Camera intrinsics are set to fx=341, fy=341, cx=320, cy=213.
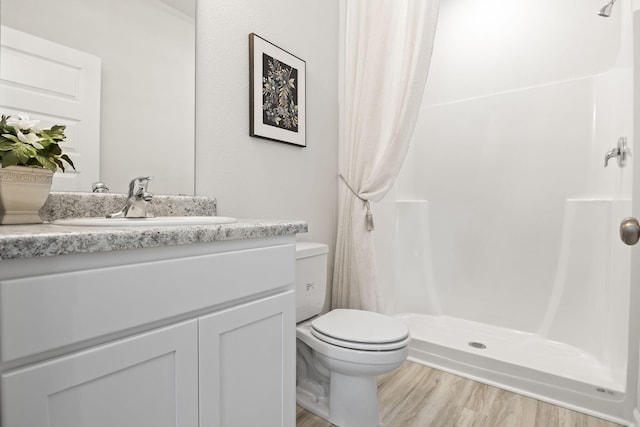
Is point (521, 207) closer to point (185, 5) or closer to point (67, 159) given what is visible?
point (185, 5)

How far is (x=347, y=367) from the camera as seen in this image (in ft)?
4.40

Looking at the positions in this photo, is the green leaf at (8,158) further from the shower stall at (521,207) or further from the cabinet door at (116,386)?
the shower stall at (521,207)

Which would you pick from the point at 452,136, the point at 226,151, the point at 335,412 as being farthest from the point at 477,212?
the point at 226,151

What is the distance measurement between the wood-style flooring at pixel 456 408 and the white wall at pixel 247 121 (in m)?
0.84

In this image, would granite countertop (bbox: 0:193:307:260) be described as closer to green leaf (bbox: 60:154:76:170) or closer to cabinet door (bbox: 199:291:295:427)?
green leaf (bbox: 60:154:76:170)

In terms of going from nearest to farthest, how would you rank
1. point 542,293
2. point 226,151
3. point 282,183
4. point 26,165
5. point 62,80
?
point 26,165
point 62,80
point 226,151
point 282,183
point 542,293

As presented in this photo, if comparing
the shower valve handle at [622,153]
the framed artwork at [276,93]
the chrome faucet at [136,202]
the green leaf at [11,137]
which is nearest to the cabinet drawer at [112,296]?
the chrome faucet at [136,202]

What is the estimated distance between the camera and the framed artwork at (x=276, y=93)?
1.58 meters

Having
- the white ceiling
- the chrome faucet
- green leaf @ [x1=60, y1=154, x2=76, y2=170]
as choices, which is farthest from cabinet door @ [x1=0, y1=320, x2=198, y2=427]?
the white ceiling

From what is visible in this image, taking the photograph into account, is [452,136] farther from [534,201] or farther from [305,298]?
[305,298]

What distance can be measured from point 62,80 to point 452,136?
7.92ft

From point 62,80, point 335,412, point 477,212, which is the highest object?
point 62,80

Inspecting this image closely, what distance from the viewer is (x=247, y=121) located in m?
1.57

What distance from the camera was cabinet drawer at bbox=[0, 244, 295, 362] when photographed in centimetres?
54
